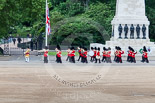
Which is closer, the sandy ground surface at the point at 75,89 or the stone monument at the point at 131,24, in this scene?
the sandy ground surface at the point at 75,89

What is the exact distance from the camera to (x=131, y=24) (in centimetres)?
4775

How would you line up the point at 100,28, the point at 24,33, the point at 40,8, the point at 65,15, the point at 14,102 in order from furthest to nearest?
the point at 24,33
the point at 65,15
the point at 100,28
the point at 40,8
the point at 14,102

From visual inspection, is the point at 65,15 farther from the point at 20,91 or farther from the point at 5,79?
the point at 20,91

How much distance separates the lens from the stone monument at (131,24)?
47562 millimetres

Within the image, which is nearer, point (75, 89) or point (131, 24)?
point (75, 89)

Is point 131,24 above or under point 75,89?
above

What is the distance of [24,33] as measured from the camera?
8606 centimetres

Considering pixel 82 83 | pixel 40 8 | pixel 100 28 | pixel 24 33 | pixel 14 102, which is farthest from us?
pixel 24 33

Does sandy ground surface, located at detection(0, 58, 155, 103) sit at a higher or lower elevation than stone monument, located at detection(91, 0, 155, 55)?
lower

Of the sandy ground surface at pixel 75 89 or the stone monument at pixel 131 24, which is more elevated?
the stone monument at pixel 131 24

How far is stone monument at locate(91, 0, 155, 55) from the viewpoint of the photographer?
47.6m

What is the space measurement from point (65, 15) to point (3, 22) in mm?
21000

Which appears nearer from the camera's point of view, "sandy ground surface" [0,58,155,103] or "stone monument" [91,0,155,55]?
"sandy ground surface" [0,58,155,103]

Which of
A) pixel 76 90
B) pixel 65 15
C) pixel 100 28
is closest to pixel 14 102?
pixel 76 90
